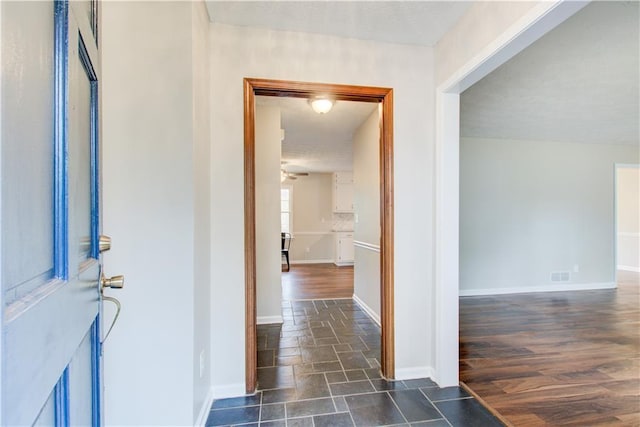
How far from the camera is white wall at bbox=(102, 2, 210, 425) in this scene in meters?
1.43

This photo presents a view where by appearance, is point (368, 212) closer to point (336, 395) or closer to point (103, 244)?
point (336, 395)

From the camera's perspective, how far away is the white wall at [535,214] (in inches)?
180

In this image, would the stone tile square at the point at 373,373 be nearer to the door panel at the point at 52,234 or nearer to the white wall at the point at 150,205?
the white wall at the point at 150,205

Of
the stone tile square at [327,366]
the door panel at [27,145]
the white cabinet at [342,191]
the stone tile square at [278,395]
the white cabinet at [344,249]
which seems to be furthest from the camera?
the white cabinet at [342,191]

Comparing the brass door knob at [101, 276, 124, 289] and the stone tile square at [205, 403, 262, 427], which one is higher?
the brass door knob at [101, 276, 124, 289]

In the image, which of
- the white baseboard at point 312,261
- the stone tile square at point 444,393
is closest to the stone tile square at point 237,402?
the stone tile square at point 444,393

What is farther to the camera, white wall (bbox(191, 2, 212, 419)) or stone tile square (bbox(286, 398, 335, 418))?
stone tile square (bbox(286, 398, 335, 418))

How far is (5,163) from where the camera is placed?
37cm

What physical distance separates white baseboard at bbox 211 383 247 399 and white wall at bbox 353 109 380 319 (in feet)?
6.03

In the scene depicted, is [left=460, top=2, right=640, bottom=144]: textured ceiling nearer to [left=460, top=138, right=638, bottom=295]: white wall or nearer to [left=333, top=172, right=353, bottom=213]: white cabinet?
[left=460, top=138, right=638, bottom=295]: white wall

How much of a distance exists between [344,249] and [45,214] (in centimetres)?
730

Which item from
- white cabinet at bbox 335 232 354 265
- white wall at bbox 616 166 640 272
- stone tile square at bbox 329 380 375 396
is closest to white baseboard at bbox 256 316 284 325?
stone tile square at bbox 329 380 375 396

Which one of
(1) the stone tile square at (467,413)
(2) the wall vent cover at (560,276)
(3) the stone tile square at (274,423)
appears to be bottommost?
(1) the stone tile square at (467,413)

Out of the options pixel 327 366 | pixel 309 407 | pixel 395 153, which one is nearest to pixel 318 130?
pixel 395 153
